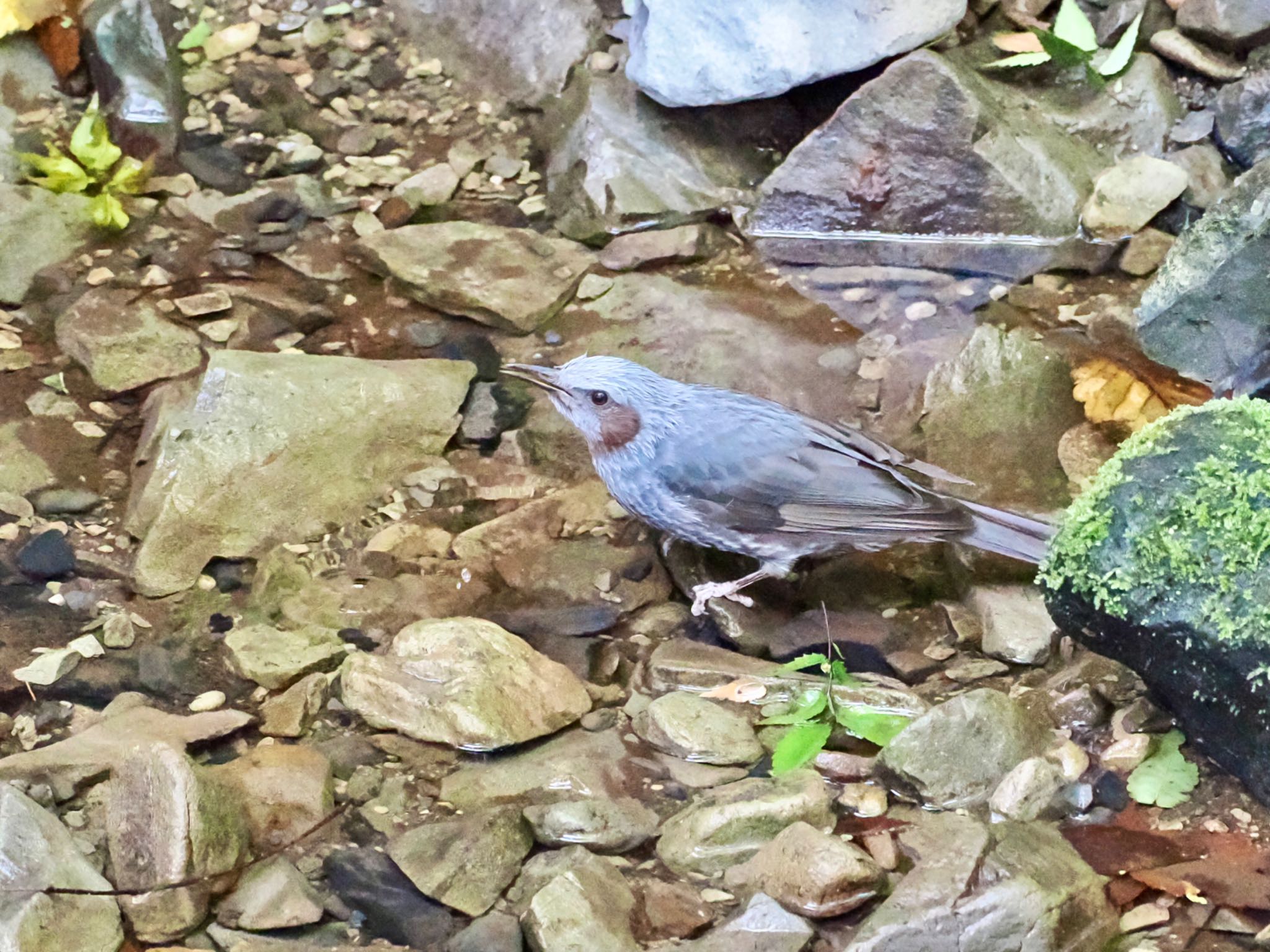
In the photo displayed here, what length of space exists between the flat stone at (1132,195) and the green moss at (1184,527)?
2597mm

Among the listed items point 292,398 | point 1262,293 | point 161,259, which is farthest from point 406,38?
point 1262,293

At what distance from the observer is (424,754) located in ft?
11.4

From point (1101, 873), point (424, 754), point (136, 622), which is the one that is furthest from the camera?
point (136, 622)

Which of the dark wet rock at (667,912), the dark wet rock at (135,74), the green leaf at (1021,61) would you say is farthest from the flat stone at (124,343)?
the green leaf at (1021,61)

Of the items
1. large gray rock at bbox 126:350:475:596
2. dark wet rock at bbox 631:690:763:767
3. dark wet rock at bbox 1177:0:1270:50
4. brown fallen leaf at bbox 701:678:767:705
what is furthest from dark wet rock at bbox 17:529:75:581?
dark wet rock at bbox 1177:0:1270:50

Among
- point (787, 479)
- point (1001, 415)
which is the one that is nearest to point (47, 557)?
point (787, 479)

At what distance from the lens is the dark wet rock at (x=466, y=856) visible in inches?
117

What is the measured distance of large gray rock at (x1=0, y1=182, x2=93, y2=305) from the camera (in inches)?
207

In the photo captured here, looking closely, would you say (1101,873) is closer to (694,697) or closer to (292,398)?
(694,697)

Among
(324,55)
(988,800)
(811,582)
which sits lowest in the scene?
(811,582)

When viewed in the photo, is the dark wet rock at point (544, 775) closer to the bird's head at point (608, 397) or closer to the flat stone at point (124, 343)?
the bird's head at point (608, 397)

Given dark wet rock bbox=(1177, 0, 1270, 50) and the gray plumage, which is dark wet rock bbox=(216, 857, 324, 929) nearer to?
the gray plumage

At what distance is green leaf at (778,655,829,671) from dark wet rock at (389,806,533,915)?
1.03m

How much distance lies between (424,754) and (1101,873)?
5.67 feet
